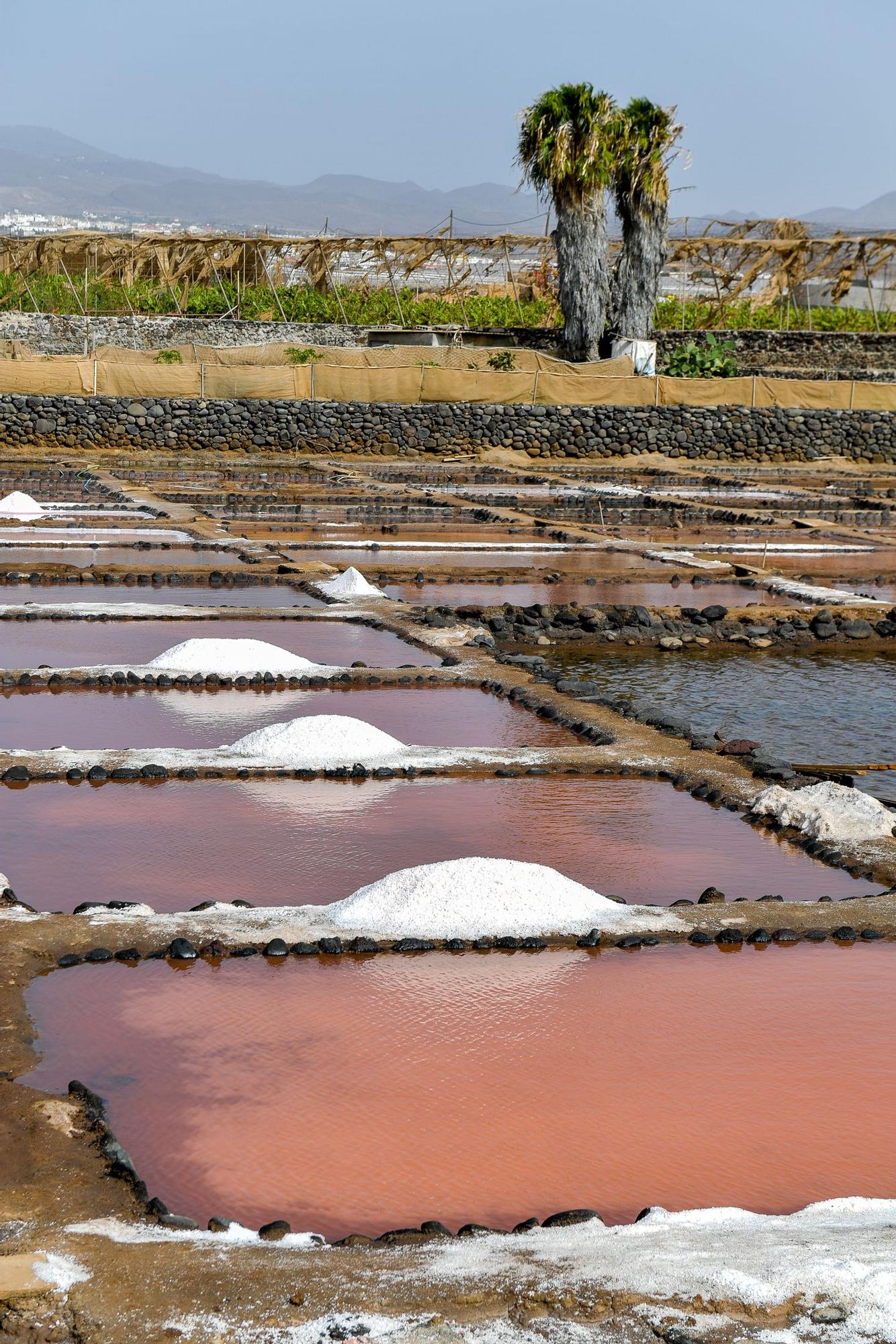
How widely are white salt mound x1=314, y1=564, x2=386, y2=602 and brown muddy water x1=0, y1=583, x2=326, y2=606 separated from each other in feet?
0.43

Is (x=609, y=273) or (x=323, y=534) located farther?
(x=609, y=273)

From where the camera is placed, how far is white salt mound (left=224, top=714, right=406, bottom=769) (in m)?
7.32

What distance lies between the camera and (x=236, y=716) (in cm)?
837

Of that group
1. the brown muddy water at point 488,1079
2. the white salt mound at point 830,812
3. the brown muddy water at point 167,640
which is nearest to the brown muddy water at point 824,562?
the brown muddy water at point 167,640

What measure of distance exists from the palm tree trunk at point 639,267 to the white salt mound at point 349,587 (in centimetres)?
2333

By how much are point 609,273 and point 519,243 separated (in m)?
7.67

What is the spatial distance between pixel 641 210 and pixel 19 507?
20.4m

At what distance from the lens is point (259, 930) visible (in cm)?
511

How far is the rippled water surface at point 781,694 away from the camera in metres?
8.73

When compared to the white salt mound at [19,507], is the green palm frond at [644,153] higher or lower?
higher

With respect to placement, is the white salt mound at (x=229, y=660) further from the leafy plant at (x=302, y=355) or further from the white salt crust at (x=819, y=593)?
the leafy plant at (x=302, y=355)

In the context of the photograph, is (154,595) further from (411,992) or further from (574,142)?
(574,142)

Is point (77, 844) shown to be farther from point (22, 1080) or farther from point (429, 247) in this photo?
point (429, 247)

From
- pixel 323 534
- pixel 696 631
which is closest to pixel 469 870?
pixel 696 631
